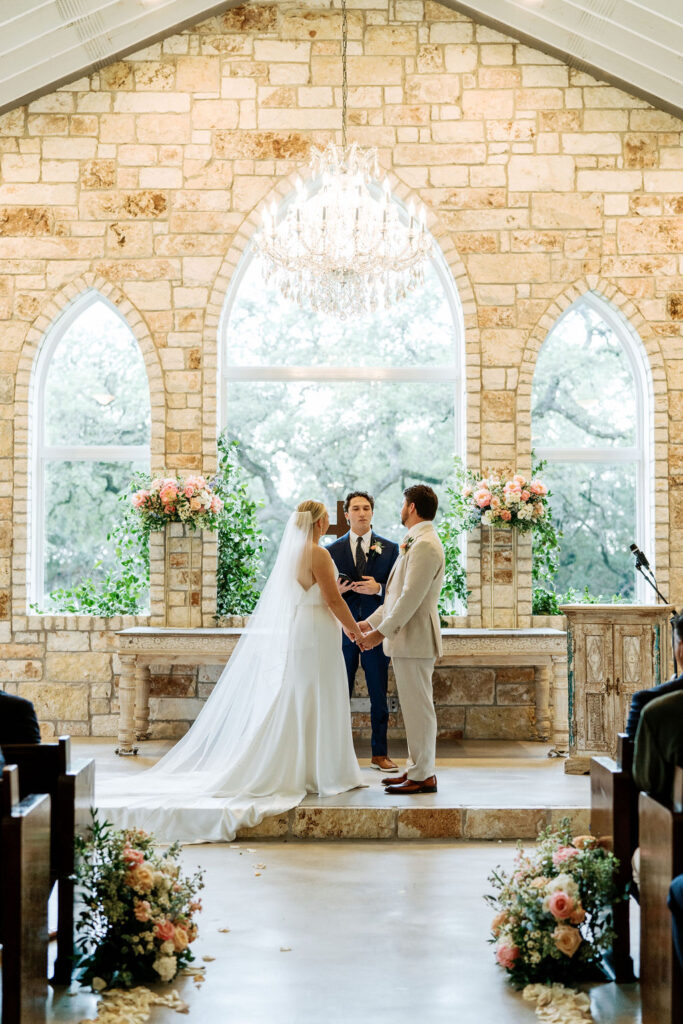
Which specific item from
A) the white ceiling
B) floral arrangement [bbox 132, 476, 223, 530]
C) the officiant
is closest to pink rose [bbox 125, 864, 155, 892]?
the officiant

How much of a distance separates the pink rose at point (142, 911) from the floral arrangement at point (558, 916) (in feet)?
3.77

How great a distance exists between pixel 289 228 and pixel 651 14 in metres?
2.91

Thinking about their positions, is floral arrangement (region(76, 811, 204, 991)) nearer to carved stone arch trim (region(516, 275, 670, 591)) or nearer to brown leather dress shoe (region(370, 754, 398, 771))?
brown leather dress shoe (region(370, 754, 398, 771))

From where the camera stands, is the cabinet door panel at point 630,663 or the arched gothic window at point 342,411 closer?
the cabinet door panel at point 630,663

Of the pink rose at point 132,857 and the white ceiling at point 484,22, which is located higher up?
the white ceiling at point 484,22

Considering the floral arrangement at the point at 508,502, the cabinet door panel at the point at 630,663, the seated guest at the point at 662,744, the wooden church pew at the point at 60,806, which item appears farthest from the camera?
the floral arrangement at the point at 508,502

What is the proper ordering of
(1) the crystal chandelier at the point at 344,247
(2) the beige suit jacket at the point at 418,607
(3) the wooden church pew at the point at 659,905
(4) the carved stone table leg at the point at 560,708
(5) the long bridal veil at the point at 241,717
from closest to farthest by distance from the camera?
1. (3) the wooden church pew at the point at 659,905
2. (5) the long bridal veil at the point at 241,717
3. (2) the beige suit jacket at the point at 418,607
4. (1) the crystal chandelier at the point at 344,247
5. (4) the carved stone table leg at the point at 560,708

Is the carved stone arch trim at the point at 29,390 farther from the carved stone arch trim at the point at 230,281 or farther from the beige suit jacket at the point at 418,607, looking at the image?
the beige suit jacket at the point at 418,607

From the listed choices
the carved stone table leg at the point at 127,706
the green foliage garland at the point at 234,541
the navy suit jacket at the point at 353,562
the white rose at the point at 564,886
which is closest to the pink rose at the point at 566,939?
the white rose at the point at 564,886

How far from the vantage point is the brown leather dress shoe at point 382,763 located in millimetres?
6074

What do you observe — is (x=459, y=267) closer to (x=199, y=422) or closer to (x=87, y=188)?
(x=199, y=422)

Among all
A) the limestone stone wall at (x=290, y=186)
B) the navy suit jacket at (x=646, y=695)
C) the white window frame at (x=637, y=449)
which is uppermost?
the limestone stone wall at (x=290, y=186)

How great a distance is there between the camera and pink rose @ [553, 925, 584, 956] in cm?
323

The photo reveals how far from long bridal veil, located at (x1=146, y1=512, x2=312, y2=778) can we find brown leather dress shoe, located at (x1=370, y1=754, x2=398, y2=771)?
107cm
